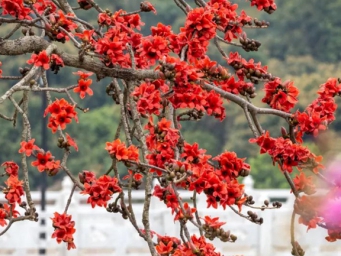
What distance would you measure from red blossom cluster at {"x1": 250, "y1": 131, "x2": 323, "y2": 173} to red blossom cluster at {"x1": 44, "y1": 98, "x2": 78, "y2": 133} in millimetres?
497

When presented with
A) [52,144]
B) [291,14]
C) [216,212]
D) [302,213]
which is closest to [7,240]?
[216,212]

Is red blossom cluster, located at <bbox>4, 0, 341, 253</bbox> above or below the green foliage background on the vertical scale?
below

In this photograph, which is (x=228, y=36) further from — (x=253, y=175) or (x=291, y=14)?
(x=291, y=14)

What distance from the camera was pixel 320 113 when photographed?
2977mm

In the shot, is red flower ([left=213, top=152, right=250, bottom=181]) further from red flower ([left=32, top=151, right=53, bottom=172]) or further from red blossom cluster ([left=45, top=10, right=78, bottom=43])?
red blossom cluster ([left=45, top=10, right=78, bottom=43])

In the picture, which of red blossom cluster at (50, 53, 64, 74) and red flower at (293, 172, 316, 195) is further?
red blossom cluster at (50, 53, 64, 74)

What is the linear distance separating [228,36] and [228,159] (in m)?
0.61

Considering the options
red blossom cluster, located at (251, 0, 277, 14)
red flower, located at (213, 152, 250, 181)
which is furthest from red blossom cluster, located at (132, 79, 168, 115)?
red blossom cluster, located at (251, 0, 277, 14)

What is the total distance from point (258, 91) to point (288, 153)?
81.8 ft

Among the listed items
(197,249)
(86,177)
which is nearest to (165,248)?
(197,249)

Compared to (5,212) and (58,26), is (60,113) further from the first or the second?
(5,212)

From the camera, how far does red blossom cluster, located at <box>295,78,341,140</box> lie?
290 cm

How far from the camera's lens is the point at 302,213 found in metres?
2.82

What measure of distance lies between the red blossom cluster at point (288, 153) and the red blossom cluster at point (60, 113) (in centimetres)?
50
